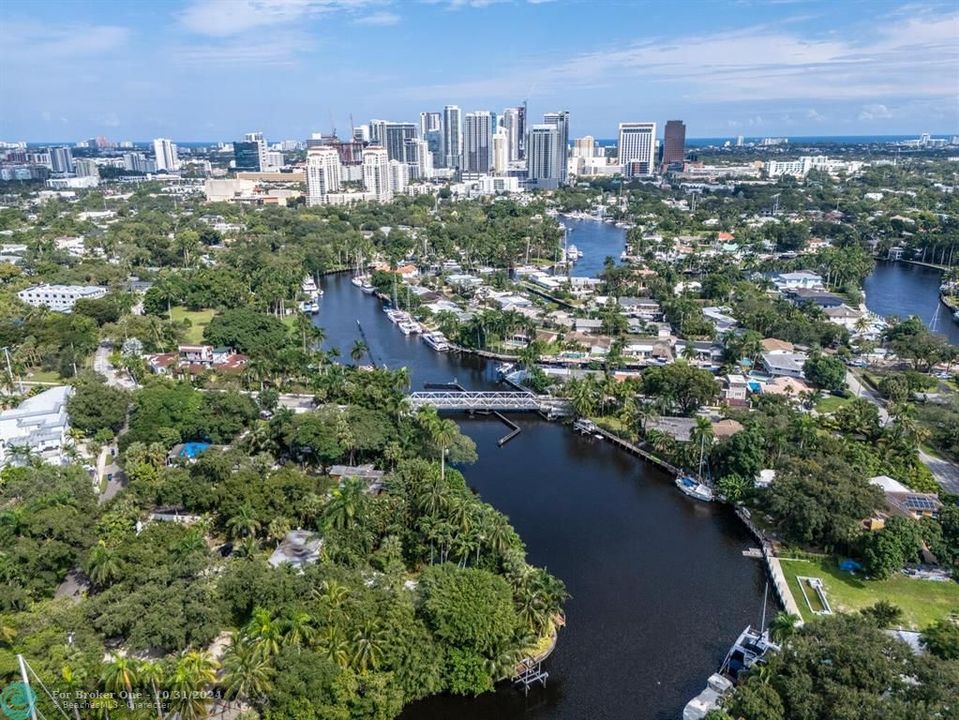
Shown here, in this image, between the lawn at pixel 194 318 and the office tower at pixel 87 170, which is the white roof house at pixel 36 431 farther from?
the office tower at pixel 87 170

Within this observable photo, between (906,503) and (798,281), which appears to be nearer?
(906,503)

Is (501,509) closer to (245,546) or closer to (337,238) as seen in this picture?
(245,546)

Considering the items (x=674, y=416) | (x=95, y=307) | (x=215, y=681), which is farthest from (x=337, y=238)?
(x=215, y=681)

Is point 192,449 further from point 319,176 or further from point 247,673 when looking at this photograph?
point 319,176

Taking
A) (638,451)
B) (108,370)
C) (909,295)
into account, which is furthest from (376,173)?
(638,451)

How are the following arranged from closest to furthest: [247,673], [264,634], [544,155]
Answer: [247,673]
[264,634]
[544,155]

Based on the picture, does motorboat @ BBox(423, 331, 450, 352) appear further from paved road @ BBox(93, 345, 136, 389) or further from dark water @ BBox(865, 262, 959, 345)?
dark water @ BBox(865, 262, 959, 345)
